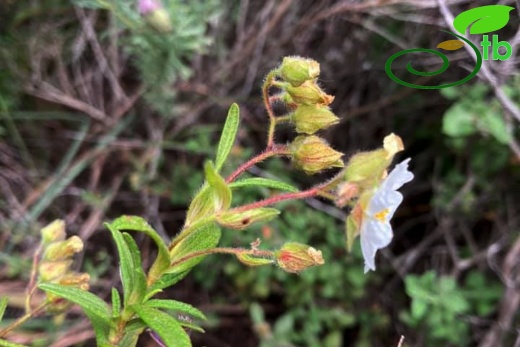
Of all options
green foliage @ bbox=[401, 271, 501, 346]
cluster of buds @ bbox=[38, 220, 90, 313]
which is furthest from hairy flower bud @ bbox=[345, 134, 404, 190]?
green foliage @ bbox=[401, 271, 501, 346]

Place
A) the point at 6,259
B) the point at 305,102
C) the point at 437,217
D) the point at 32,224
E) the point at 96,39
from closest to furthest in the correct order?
1. the point at 305,102
2. the point at 6,259
3. the point at 32,224
4. the point at 437,217
5. the point at 96,39

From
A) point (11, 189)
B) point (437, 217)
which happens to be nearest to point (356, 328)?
point (437, 217)

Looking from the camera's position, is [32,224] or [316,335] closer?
[32,224]

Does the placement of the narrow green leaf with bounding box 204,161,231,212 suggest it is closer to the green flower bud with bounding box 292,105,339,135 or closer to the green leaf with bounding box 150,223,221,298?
the green leaf with bounding box 150,223,221,298

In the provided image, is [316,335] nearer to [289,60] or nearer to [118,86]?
[118,86]

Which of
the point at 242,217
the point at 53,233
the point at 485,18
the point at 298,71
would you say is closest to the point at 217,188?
the point at 242,217

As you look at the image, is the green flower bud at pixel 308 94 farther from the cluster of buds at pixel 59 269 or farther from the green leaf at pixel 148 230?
the cluster of buds at pixel 59 269
